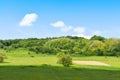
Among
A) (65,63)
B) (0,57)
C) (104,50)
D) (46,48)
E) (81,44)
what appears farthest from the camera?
Result: (81,44)

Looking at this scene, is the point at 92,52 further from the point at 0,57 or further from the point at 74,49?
the point at 0,57

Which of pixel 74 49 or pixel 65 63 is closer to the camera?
pixel 65 63

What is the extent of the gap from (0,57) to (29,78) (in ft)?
169

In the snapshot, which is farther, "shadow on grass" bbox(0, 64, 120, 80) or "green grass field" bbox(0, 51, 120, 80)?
"green grass field" bbox(0, 51, 120, 80)

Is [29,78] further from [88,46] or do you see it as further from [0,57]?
[88,46]

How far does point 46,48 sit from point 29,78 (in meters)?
123

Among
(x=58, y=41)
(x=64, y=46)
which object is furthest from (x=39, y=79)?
(x=58, y=41)

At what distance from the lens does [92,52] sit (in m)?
153

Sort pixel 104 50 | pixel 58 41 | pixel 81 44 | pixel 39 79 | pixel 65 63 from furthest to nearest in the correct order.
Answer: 1. pixel 58 41
2. pixel 81 44
3. pixel 104 50
4. pixel 65 63
5. pixel 39 79

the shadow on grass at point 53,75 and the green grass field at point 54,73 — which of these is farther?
the green grass field at point 54,73

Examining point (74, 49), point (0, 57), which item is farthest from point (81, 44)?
point (0, 57)

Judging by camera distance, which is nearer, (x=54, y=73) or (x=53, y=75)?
(x=53, y=75)

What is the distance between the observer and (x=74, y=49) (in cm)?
16562

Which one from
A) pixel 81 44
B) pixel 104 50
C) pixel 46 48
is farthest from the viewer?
pixel 81 44
